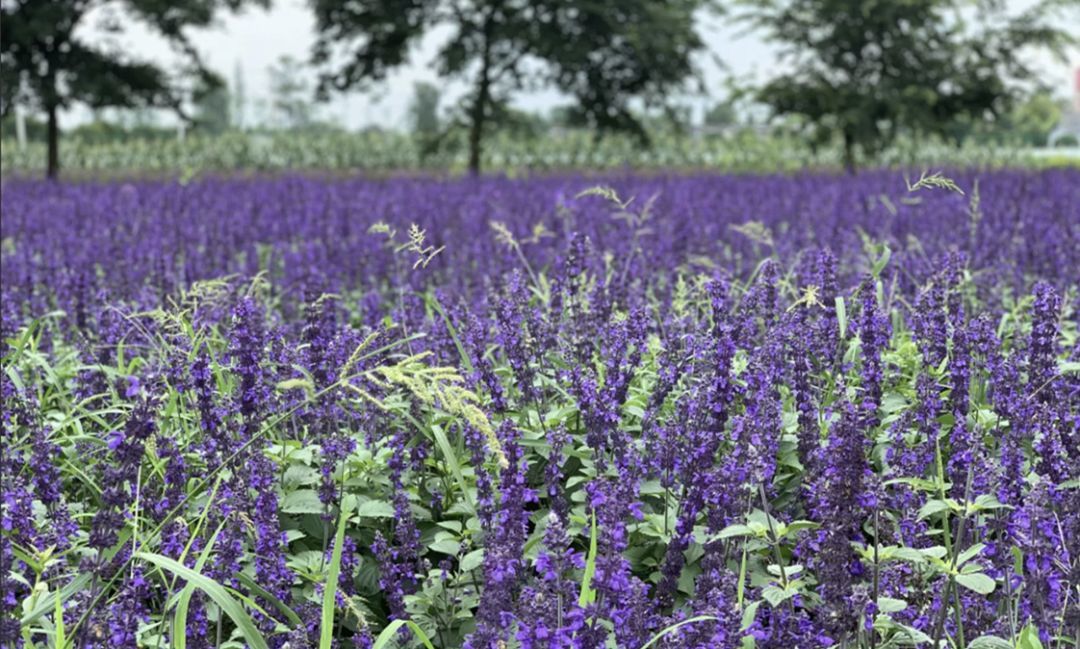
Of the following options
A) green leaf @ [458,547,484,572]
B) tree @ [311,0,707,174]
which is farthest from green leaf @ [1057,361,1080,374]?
tree @ [311,0,707,174]

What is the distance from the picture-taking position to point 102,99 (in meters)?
25.5

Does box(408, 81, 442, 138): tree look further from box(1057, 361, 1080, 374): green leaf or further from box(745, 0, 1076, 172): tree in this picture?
box(1057, 361, 1080, 374): green leaf

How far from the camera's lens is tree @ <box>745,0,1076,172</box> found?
27172 millimetres

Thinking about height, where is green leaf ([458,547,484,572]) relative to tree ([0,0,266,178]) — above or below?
below

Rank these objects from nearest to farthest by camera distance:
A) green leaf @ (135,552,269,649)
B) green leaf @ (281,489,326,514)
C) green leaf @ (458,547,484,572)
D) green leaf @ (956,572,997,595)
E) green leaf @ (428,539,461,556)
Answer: green leaf @ (135,552,269,649) < green leaf @ (956,572,997,595) < green leaf @ (458,547,484,572) < green leaf @ (428,539,461,556) < green leaf @ (281,489,326,514)

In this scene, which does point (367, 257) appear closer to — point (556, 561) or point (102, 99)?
point (556, 561)

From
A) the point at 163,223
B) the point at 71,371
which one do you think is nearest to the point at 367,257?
the point at 163,223

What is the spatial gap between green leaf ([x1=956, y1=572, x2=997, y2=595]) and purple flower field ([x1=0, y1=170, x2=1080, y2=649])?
0.01m

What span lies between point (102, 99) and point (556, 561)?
25148 mm

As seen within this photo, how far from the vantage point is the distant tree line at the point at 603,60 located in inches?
1008

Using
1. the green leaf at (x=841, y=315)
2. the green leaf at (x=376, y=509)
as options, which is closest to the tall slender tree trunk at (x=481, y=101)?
the green leaf at (x=841, y=315)

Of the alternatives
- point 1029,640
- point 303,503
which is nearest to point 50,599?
point 303,503

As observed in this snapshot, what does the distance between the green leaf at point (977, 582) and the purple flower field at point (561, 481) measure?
0.01 meters

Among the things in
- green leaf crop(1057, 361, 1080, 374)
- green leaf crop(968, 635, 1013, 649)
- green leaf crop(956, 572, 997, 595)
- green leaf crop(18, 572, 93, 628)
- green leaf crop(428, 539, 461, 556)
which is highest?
green leaf crop(1057, 361, 1080, 374)
